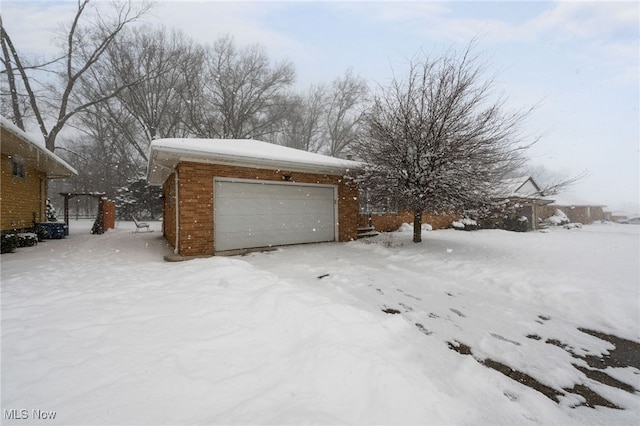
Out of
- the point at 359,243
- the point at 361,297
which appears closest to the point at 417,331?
the point at 361,297

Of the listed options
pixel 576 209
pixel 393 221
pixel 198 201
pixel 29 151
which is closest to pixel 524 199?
pixel 393 221

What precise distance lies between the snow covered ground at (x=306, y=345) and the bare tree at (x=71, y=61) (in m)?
17.4

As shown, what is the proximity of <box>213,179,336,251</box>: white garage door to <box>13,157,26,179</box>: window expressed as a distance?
27.0 feet

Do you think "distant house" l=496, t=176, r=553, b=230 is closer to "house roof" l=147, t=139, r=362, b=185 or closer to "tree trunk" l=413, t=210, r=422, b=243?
"tree trunk" l=413, t=210, r=422, b=243

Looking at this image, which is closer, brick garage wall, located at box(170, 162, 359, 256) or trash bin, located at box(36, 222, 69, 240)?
brick garage wall, located at box(170, 162, 359, 256)

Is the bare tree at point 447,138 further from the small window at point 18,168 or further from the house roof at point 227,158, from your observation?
the small window at point 18,168

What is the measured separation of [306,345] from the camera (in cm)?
249

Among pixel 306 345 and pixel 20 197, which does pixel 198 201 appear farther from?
pixel 20 197

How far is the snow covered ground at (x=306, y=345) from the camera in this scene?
5.73 feet

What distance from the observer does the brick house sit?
670 centimetres

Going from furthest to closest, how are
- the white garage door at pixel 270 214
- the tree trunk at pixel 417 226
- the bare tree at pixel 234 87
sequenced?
the bare tree at pixel 234 87 → the tree trunk at pixel 417 226 → the white garage door at pixel 270 214

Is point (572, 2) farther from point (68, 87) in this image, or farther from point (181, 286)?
point (68, 87)

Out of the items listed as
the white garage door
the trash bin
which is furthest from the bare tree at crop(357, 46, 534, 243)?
Result: the trash bin

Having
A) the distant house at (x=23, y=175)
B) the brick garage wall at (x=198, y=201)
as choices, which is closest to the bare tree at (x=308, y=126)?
the distant house at (x=23, y=175)
